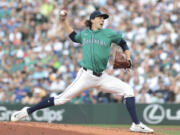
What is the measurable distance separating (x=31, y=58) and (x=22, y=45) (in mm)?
724

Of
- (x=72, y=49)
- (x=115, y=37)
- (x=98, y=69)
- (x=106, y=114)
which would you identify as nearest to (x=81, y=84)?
(x=98, y=69)

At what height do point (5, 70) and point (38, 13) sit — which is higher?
point (38, 13)

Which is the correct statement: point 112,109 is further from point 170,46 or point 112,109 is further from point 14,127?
point 14,127

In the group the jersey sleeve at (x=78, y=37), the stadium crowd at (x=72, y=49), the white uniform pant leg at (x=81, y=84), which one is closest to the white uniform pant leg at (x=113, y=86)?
the white uniform pant leg at (x=81, y=84)

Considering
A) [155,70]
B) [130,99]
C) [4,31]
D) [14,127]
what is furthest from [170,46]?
[14,127]

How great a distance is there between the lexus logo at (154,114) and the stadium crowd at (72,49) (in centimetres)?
25

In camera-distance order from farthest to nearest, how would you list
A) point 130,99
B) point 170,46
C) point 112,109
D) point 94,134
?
point 170,46
point 112,109
point 130,99
point 94,134

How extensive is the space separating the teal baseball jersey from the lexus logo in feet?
20.5

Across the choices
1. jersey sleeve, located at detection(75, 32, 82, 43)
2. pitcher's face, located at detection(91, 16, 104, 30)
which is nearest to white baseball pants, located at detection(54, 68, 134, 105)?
jersey sleeve, located at detection(75, 32, 82, 43)

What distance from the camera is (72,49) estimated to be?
14.7m

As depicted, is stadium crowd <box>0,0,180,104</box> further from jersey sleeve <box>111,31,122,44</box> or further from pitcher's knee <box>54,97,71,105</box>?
pitcher's knee <box>54,97,71,105</box>

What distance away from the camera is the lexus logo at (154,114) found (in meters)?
13.3

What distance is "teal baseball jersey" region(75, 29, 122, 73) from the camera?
7286 millimetres

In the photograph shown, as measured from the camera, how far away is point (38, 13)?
15859 millimetres
